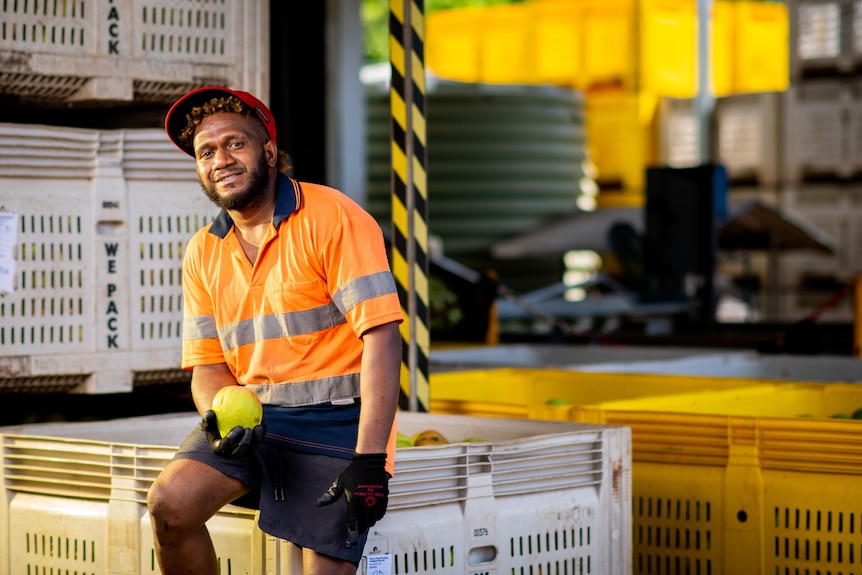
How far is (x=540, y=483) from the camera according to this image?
14.2 ft

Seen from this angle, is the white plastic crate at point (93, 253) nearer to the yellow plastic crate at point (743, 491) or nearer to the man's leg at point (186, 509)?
the yellow plastic crate at point (743, 491)

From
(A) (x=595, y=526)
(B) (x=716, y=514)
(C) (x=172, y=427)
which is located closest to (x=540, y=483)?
(A) (x=595, y=526)

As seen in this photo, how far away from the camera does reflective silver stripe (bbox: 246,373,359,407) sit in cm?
353

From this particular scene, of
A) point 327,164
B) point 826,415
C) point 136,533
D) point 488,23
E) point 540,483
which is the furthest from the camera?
point 488,23

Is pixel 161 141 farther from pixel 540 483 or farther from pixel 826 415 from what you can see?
pixel 826 415

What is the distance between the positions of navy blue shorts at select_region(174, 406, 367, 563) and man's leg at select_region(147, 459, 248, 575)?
37 mm

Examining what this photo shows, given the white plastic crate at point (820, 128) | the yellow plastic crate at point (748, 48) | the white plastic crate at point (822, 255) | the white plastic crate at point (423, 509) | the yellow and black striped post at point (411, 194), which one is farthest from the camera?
the yellow plastic crate at point (748, 48)

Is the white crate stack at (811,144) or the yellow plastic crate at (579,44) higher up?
the yellow plastic crate at (579,44)

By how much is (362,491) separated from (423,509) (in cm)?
78

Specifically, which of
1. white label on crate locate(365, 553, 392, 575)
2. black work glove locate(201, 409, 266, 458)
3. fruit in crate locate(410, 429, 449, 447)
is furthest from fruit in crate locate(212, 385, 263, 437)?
fruit in crate locate(410, 429, 449, 447)

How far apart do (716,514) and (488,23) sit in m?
16.5

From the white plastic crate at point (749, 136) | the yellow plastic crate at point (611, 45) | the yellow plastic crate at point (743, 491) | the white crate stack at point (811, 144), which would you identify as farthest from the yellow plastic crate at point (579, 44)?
the yellow plastic crate at point (743, 491)

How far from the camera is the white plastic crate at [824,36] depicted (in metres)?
16.4

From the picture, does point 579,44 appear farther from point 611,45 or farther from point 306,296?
point 306,296
